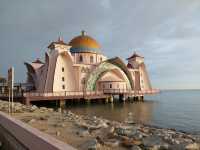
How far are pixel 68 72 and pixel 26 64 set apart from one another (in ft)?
55.8

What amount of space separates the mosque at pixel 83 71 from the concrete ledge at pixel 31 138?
3027cm

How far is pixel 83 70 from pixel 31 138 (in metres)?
38.5

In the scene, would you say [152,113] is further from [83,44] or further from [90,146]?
[83,44]

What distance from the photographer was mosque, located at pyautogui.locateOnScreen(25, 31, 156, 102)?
36969 millimetres

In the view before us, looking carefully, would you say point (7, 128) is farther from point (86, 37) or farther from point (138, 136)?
point (86, 37)

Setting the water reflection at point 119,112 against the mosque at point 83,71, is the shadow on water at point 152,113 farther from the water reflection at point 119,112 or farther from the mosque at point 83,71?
the mosque at point 83,71

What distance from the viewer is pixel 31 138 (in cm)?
428

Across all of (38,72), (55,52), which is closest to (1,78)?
(38,72)

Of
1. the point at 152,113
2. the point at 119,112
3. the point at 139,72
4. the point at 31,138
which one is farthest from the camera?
the point at 139,72

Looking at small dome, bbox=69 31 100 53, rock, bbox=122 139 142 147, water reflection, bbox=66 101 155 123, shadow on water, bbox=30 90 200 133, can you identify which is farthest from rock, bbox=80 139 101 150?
small dome, bbox=69 31 100 53

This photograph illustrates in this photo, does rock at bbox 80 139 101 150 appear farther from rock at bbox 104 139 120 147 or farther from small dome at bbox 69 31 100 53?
small dome at bbox 69 31 100 53

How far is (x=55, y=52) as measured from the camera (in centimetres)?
3719

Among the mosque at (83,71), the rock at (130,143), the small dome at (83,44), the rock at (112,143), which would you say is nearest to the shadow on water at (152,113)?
the mosque at (83,71)

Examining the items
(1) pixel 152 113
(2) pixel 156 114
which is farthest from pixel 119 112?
(2) pixel 156 114
